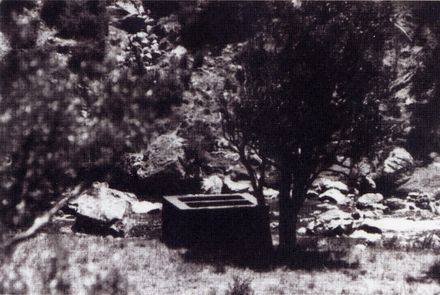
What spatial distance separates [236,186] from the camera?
25.8 meters

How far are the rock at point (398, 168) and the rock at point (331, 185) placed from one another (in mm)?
1900

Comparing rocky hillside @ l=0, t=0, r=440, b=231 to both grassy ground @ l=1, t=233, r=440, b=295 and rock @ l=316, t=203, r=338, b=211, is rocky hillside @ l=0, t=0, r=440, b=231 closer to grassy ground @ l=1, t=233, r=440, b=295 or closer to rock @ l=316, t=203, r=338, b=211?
rock @ l=316, t=203, r=338, b=211

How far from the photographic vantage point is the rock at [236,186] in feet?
82.7

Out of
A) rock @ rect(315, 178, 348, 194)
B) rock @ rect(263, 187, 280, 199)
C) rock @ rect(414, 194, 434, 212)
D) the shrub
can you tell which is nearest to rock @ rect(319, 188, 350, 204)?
rock @ rect(315, 178, 348, 194)

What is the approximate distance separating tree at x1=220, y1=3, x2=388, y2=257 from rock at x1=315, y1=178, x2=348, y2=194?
11254mm

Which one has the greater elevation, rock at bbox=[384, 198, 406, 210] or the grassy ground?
rock at bbox=[384, 198, 406, 210]

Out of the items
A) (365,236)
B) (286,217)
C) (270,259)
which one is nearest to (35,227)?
(270,259)

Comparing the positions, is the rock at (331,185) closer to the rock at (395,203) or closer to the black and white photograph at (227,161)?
the black and white photograph at (227,161)

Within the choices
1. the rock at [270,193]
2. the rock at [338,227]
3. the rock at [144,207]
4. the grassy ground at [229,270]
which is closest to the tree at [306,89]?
the grassy ground at [229,270]

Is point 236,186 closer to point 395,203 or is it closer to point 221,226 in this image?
point 395,203

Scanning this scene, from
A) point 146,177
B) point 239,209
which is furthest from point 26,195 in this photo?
point 146,177

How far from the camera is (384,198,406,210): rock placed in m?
23.2

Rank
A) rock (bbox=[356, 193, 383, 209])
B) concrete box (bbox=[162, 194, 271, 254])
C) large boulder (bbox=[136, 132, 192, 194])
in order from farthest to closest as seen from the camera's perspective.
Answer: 1. large boulder (bbox=[136, 132, 192, 194])
2. rock (bbox=[356, 193, 383, 209])
3. concrete box (bbox=[162, 194, 271, 254])

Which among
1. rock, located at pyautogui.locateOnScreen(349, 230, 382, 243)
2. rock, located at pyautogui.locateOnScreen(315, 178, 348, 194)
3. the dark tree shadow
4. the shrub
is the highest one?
rock, located at pyautogui.locateOnScreen(315, 178, 348, 194)
